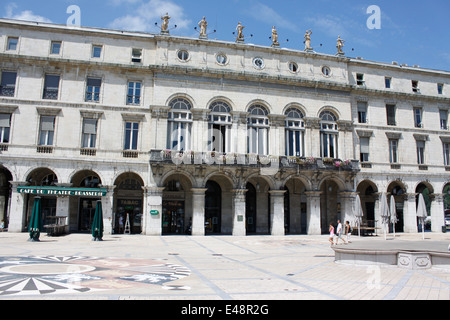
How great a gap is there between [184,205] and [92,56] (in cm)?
1621

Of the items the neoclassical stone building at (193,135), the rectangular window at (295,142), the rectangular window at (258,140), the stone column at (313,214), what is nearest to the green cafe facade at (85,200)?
the neoclassical stone building at (193,135)

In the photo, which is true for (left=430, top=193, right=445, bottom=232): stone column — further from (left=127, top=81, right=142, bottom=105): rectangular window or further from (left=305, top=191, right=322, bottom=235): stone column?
(left=127, top=81, right=142, bottom=105): rectangular window

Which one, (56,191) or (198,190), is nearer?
(56,191)

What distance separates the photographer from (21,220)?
29.4 meters

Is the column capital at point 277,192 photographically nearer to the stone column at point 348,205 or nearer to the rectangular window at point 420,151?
the stone column at point 348,205

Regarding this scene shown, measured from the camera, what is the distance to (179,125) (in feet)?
107

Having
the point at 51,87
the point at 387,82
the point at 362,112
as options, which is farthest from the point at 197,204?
the point at 387,82

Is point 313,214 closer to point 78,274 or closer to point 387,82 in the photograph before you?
point 387,82

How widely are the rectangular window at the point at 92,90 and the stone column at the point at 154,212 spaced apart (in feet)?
31.4

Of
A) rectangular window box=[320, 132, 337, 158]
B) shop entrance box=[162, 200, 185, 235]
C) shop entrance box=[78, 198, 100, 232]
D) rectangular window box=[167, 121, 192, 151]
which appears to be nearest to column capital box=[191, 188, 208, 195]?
shop entrance box=[162, 200, 185, 235]

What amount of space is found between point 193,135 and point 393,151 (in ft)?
71.4

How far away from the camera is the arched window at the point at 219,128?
109ft

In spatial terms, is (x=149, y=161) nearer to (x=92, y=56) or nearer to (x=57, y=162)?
(x=57, y=162)
